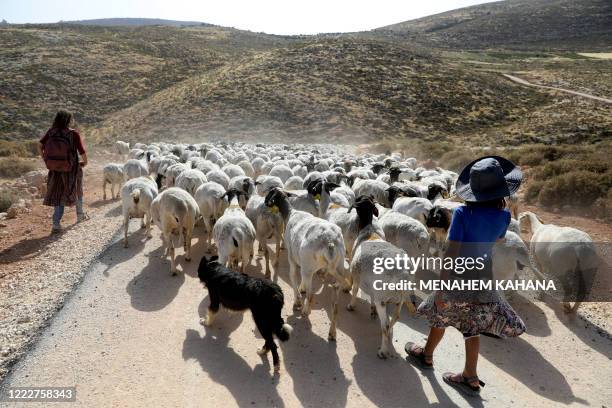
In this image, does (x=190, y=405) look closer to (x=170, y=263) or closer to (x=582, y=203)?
(x=170, y=263)

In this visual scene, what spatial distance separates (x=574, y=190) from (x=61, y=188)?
15152 millimetres

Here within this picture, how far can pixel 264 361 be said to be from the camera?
5.35 meters

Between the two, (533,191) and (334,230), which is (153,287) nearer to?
(334,230)

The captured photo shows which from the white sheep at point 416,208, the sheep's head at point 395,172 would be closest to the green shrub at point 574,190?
the sheep's head at point 395,172

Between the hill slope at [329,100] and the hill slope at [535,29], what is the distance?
61.0 metres

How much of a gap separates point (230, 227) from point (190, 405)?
9.92 ft

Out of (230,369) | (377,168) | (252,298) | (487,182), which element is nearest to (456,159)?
(377,168)

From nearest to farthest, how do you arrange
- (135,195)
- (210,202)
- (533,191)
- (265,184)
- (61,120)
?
(135,195) < (210,202) < (61,120) < (265,184) < (533,191)

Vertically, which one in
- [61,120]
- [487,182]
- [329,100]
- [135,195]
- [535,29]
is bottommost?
[135,195]

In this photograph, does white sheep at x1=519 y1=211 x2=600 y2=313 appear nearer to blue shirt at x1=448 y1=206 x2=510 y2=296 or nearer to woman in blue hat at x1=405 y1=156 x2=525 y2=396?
woman in blue hat at x1=405 y1=156 x2=525 y2=396

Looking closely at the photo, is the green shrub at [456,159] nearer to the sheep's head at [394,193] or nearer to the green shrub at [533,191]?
the green shrub at [533,191]

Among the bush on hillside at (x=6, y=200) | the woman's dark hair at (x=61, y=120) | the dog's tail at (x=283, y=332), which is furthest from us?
the bush on hillside at (x=6, y=200)

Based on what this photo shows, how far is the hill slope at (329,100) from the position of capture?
3591 cm

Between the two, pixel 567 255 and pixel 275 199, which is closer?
pixel 567 255
